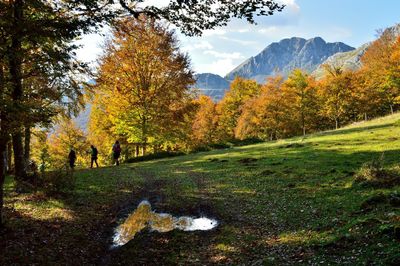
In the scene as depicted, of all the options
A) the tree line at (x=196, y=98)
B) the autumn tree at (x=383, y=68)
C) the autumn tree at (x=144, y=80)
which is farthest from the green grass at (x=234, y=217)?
the autumn tree at (x=383, y=68)

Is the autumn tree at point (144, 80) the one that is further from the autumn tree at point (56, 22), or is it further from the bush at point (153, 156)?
the autumn tree at point (56, 22)

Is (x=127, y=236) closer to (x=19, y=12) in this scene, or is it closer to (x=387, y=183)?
(x=19, y=12)

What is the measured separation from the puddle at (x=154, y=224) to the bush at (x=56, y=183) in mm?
4541

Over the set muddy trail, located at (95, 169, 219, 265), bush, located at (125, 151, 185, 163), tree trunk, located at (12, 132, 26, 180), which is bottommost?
muddy trail, located at (95, 169, 219, 265)

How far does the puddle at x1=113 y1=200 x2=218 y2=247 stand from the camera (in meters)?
13.9

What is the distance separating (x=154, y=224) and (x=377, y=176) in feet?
33.8

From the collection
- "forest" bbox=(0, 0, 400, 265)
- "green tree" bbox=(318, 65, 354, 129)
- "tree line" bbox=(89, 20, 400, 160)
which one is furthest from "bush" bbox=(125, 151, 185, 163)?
"green tree" bbox=(318, 65, 354, 129)

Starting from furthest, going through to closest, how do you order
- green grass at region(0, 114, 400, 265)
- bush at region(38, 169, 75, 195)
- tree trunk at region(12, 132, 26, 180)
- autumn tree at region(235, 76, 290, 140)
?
1. autumn tree at region(235, 76, 290, 140)
2. tree trunk at region(12, 132, 26, 180)
3. bush at region(38, 169, 75, 195)
4. green grass at region(0, 114, 400, 265)

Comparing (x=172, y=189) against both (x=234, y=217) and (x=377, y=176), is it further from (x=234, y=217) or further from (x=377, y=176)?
(x=377, y=176)

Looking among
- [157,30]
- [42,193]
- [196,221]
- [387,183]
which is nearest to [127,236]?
[196,221]

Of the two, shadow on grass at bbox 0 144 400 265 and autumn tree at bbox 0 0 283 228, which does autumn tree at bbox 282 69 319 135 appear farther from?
autumn tree at bbox 0 0 283 228

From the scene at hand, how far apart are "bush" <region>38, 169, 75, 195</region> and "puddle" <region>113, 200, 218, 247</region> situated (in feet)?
14.9

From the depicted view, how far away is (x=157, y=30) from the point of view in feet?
134

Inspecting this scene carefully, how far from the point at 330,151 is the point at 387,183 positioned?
501 inches
